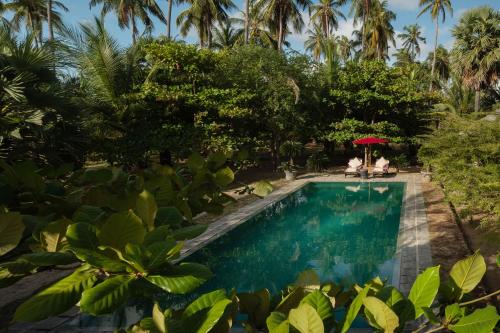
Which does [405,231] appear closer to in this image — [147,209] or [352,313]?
[352,313]

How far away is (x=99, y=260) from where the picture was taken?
3.02ft

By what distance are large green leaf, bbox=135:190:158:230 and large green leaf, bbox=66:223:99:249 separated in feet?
0.52

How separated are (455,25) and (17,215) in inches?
1322

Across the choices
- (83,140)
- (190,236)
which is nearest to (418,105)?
(83,140)

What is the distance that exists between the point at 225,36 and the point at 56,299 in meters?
45.9

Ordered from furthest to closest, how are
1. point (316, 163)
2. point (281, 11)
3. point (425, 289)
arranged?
1. point (281, 11)
2. point (316, 163)
3. point (425, 289)

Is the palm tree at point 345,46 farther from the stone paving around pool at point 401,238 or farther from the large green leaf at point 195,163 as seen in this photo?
the large green leaf at point 195,163

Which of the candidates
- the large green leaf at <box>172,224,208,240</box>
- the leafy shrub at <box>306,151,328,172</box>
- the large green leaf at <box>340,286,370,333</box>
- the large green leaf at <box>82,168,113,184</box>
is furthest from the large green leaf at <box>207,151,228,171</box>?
the leafy shrub at <box>306,151,328,172</box>

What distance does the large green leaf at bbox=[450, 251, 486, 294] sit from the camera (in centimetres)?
117

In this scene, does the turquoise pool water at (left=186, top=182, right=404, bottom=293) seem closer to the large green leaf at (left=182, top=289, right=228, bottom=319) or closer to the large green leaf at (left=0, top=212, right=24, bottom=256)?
the large green leaf at (left=182, top=289, right=228, bottom=319)

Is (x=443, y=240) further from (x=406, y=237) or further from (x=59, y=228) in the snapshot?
(x=59, y=228)

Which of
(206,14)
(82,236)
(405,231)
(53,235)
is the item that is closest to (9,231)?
(53,235)

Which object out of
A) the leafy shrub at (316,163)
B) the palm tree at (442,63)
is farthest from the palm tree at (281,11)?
the palm tree at (442,63)

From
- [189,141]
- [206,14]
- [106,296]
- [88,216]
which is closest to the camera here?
[106,296]
